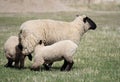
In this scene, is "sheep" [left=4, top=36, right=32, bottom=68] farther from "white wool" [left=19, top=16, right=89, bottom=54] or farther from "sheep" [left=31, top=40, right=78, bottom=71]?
"sheep" [left=31, top=40, right=78, bottom=71]

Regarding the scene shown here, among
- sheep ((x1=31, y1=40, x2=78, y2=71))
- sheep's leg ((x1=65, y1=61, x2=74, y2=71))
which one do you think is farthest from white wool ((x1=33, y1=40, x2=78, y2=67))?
sheep's leg ((x1=65, y1=61, x2=74, y2=71))

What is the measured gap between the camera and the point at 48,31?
13469mm

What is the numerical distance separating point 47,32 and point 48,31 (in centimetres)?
7

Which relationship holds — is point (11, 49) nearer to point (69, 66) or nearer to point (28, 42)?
point (28, 42)

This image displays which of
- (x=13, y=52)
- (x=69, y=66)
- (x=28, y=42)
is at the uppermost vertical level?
(x=28, y=42)

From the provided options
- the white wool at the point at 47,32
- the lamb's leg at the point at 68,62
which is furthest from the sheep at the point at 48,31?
the lamb's leg at the point at 68,62

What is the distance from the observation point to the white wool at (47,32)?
12.6 m

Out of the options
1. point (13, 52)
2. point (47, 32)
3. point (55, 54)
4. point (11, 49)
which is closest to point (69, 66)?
point (55, 54)

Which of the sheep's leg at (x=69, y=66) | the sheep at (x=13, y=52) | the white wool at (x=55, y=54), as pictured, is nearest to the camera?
the white wool at (x=55, y=54)

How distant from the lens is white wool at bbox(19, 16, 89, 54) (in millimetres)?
12578

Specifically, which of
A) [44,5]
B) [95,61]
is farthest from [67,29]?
[44,5]

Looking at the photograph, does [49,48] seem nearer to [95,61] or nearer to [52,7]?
[95,61]

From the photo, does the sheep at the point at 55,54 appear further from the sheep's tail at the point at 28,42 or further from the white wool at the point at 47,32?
the white wool at the point at 47,32

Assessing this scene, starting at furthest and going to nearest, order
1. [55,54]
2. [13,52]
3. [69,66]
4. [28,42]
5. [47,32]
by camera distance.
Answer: [47,32] < [13,52] < [28,42] < [69,66] < [55,54]
